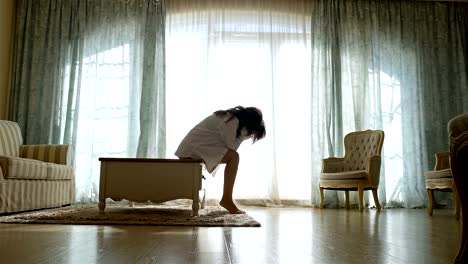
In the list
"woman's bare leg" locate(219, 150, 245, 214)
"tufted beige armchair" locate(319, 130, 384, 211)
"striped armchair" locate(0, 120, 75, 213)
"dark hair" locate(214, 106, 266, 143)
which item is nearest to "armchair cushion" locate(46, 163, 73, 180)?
"striped armchair" locate(0, 120, 75, 213)

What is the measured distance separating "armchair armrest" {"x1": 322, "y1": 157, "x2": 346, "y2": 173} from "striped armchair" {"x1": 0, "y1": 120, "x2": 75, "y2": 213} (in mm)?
2920

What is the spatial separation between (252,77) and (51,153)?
8.73ft

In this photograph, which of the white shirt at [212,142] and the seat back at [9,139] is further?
the seat back at [9,139]

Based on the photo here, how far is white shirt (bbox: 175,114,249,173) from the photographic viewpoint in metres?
3.49

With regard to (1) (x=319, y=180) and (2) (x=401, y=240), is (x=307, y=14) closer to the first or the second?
(1) (x=319, y=180)

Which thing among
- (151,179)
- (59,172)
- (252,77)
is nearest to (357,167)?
(252,77)

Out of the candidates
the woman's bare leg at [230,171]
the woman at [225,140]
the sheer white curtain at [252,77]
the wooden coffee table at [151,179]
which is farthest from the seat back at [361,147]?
the wooden coffee table at [151,179]

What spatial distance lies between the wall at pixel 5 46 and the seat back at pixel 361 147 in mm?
4314

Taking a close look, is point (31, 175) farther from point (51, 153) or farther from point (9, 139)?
point (9, 139)

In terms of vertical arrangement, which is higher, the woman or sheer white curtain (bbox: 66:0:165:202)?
sheer white curtain (bbox: 66:0:165:202)

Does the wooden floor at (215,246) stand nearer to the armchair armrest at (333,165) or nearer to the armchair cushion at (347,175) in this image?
the armchair cushion at (347,175)

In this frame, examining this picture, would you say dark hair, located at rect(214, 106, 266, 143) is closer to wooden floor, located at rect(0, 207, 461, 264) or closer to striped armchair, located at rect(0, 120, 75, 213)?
wooden floor, located at rect(0, 207, 461, 264)

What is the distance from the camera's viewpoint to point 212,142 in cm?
354

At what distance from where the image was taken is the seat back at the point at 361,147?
16.3ft
